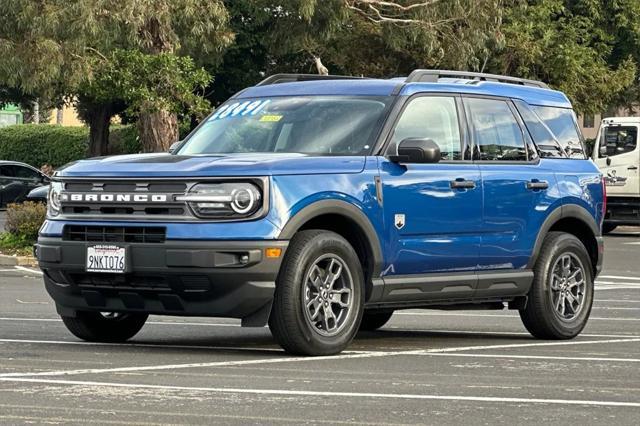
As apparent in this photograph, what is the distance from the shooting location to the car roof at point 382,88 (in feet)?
37.3

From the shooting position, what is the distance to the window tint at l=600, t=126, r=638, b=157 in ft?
110

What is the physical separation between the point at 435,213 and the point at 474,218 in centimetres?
44

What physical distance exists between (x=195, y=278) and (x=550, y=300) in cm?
336

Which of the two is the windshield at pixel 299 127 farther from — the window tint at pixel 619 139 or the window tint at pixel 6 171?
the window tint at pixel 6 171

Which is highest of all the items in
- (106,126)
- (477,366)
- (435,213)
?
(435,213)

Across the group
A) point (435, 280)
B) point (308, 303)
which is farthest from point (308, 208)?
point (435, 280)

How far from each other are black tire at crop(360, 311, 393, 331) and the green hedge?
49648 millimetres

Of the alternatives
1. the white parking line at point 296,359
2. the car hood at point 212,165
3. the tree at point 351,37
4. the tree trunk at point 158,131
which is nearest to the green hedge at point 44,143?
the tree at point 351,37

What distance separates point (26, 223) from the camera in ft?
80.3

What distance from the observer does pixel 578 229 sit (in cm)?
1288

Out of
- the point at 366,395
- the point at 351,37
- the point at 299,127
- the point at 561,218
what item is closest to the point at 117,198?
the point at 299,127

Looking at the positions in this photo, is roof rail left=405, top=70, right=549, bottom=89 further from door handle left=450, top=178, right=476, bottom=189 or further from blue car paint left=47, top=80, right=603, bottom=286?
door handle left=450, top=178, right=476, bottom=189

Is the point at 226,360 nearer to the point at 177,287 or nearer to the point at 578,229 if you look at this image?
the point at 177,287

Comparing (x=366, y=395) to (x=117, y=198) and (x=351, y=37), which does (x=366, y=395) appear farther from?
(x=351, y=37)
